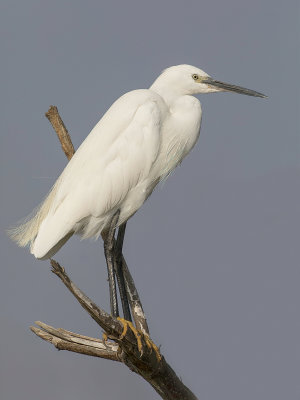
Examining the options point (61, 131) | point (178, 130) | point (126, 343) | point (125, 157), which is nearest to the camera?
point (126, 343)

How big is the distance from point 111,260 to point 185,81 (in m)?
1.02

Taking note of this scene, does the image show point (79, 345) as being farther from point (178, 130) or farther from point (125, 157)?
point (178, 130)

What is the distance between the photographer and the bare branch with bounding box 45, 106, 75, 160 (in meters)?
4.55

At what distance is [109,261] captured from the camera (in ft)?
12.4

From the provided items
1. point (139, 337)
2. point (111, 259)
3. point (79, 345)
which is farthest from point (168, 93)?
point (79, 345)

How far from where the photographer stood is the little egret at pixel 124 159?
359 cm

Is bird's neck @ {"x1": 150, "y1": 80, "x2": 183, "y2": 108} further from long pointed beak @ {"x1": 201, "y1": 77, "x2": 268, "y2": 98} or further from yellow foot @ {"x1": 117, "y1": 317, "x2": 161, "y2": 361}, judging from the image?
yellow foot @ {"x1": 117, "y1": 317, "x2": 161, "y2": 361}

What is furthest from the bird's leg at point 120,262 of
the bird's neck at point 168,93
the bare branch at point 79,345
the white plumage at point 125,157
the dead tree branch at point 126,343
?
the bird's neck at point 168,93

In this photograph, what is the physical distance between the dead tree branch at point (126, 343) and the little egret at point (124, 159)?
409 millimetres

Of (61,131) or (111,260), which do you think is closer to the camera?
(111,260)

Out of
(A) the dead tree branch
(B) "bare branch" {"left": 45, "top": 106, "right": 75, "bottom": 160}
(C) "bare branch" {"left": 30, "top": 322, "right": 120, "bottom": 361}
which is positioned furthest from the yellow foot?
(B) "bare branch" {"left": 45, "top": 106, "right": 75, "bottom": 160}

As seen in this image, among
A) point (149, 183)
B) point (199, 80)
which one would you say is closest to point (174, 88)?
point (199, 80)

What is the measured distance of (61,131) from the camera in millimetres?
4578

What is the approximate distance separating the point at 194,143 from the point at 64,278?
1.20 meters
